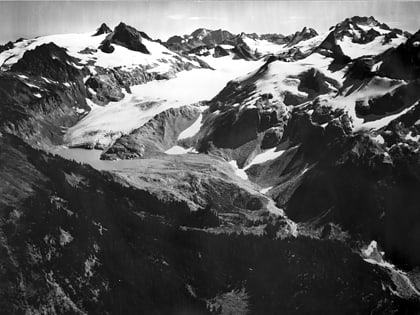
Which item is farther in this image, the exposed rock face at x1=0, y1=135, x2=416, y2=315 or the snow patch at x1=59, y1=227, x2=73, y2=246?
the snow patch at x1=59, y1=227, x2=73, y2=246

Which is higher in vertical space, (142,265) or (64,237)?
(64,237)

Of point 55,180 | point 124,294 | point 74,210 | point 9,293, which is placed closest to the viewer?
point 9,293

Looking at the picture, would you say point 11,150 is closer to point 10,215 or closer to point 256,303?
point 10,215

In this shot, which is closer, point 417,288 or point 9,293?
point 9,293

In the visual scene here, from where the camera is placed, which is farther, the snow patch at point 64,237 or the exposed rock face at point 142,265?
the snow patch at point 64,237

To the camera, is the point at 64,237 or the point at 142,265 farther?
the point at 142,265

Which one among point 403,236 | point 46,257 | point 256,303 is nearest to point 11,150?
point 46,257

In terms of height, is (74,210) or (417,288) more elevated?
(74,210)

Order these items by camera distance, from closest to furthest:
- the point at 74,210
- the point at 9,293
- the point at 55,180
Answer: the point at 9,293 → the point at 74,210 → the point at 55,180

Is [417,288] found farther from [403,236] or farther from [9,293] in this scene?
[9,293]
